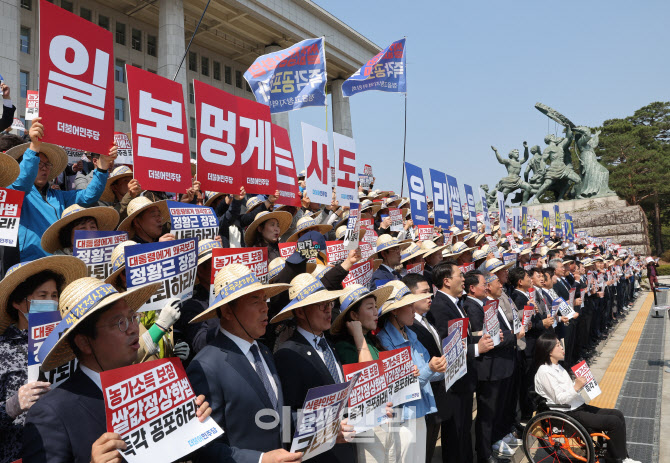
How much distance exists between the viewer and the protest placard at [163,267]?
2.86 meters

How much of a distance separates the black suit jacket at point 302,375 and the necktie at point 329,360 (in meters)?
0.08

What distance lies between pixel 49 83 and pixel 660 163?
50.2 m

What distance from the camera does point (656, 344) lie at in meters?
12.5

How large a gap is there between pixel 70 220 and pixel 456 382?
3540mm

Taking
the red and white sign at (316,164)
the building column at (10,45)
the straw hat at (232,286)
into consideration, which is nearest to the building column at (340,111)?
the building column at (10,45)

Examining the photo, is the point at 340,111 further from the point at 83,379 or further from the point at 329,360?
the point at 83,379

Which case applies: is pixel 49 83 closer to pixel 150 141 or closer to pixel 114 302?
pixel 150 141

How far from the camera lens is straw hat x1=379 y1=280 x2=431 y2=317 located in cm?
386

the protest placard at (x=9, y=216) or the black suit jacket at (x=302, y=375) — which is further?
the protest placard at (x=9, y=216)

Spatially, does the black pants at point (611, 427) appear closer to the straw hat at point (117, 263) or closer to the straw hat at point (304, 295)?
the straw hat at point (304, 295)

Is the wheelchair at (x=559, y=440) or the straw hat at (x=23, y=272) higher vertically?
the straw hat at (x=23, y=272)

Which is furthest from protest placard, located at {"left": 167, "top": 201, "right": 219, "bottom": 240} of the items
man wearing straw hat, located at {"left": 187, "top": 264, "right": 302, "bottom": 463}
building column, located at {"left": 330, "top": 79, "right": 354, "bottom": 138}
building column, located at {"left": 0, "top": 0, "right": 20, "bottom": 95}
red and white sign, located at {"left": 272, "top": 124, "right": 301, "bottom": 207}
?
building column, located at {"left": 330, "top": 79, "right": 354, "bottom": 138}

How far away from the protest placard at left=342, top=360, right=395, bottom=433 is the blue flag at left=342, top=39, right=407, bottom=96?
1102 cm

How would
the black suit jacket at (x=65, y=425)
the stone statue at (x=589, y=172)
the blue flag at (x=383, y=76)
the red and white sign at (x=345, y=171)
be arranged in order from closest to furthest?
the black suit jacket at (x=65, y=425)
the red and white sign at (x=345, y=171)
the blue flag at (x=383, y=76)
the stone statue at (x=589, y=172)
